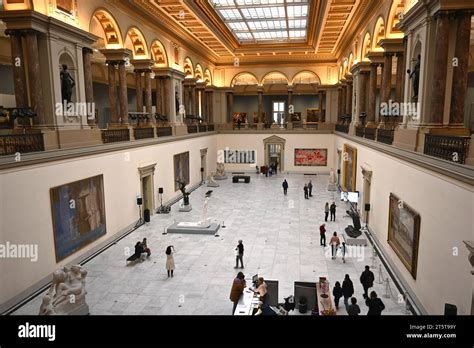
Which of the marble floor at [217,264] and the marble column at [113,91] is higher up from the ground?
the marble column at [113,91]

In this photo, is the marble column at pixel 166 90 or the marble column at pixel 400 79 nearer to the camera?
the marble column at pixel 400 79

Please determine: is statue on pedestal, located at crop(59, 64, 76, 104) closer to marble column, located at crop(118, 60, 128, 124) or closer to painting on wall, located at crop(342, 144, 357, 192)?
marble column, located at crop(118, 60, 128, 124)

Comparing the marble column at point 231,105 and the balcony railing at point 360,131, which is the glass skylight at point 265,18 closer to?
the marble column at point 231,105

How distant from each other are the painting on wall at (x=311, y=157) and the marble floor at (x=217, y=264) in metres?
12.8

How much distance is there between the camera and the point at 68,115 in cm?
1241

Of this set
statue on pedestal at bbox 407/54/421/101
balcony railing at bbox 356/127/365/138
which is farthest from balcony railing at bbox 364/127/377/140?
statue on pedestal at bbox 407/54/421/101

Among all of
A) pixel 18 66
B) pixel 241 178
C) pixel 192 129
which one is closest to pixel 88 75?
pixel 18 66

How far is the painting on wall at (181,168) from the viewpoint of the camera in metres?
21.6

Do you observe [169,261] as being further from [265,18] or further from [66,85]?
[265,18]

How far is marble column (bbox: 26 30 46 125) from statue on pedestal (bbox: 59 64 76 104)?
2.86 ft

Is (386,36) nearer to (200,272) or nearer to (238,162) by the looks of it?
(200,272)

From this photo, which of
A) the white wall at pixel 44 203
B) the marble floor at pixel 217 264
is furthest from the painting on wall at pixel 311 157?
the white wall at pixel 44 203

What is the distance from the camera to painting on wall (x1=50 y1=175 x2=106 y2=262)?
10664 millimetres
